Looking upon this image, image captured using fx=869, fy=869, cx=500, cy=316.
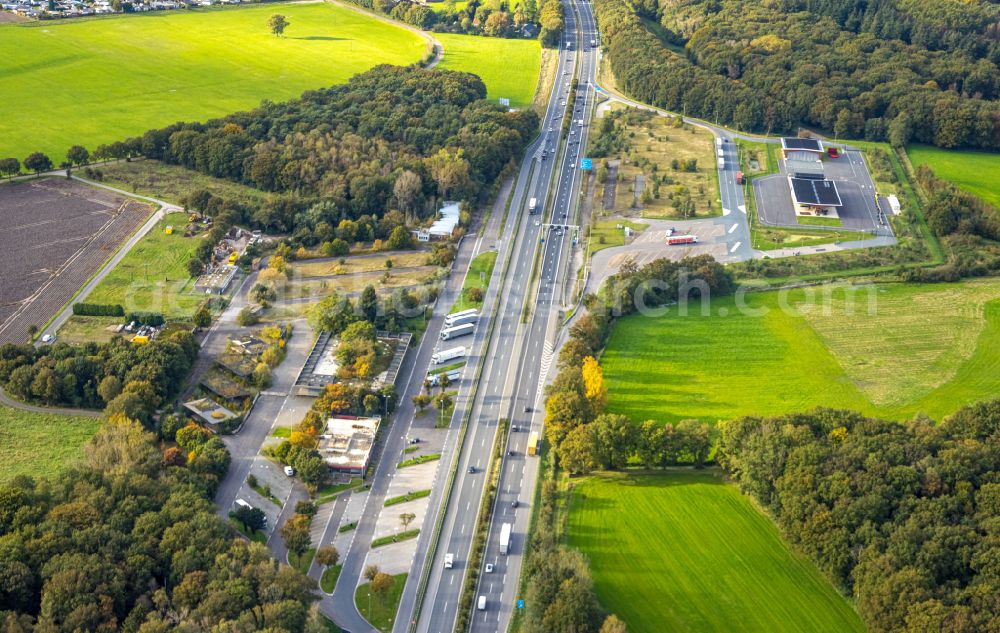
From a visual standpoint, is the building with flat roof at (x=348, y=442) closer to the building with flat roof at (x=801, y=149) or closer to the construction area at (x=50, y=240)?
the construction area at (x=50, y=240)

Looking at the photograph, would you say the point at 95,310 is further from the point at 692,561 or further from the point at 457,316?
the point at 692,561

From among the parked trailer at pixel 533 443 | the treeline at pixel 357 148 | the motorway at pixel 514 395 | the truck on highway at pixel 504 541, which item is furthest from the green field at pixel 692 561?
the treeline at pixel 357 148

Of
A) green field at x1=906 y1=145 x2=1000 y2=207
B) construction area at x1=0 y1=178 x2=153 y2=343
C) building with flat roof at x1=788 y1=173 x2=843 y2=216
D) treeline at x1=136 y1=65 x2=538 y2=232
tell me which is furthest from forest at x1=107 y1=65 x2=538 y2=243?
green field at x1=906 y1=145 x2=1000 y2=207

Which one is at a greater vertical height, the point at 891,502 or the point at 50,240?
the point at 891,502

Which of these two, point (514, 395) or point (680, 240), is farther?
point (680, 240)

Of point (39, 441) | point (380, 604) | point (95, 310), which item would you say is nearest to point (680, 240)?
point (380, 604)

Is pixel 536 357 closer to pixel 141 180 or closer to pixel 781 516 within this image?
pixel 781 516

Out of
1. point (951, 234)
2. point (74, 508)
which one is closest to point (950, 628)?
point (74, 508)
